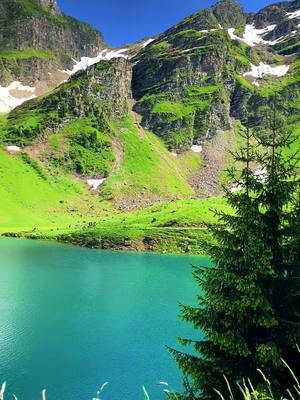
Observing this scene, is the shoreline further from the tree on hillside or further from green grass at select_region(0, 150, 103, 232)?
the tree on hillside

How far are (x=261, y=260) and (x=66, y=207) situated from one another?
180m

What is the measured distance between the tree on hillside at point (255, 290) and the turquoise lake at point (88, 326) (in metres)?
3.83

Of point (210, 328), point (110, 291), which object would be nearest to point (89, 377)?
point (210, 328)

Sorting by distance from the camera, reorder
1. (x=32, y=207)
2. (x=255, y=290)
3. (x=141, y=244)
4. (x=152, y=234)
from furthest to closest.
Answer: (x=32, y=207)
(x=152, y=234)
(x=141, y=244)
(x=255, y=290)

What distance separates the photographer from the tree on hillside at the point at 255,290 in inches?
669

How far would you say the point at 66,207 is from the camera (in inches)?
7608

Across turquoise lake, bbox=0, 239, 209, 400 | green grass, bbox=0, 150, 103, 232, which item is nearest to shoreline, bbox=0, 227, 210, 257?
turquoise lake, bbox=0, 239, 209, 400

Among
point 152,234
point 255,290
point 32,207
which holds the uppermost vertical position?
point 32,207

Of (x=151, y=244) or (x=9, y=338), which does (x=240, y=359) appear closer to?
(x=9, y=338)

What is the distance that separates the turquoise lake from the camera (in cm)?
3528

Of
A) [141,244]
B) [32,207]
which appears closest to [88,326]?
[141,244]

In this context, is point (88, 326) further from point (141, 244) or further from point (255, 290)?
point (141, 244)

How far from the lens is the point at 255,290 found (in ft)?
56.2

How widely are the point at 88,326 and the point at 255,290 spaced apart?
3655 cm
